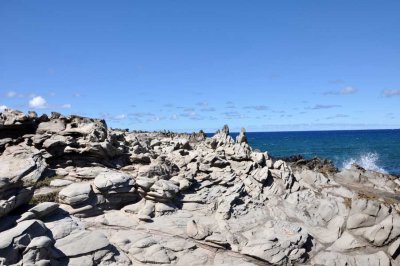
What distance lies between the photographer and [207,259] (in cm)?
1973

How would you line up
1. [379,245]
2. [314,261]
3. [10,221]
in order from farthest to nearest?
[379,245] < [314,261] < [10,221]

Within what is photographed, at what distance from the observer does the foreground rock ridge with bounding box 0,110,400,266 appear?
59.4 ft

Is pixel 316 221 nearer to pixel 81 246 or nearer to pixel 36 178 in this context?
pixel 81 246

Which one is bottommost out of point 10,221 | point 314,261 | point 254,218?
point 314,261

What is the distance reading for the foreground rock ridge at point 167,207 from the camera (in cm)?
1809

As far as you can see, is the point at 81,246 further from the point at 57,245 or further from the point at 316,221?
the point at 316,221

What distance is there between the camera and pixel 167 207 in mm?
23547

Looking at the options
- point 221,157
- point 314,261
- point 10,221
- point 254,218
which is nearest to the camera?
point 10,221

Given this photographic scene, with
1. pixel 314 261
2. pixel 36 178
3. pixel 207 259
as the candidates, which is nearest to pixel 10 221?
pixel 36 178

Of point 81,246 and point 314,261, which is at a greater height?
point 81,246

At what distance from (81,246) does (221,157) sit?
1727 centimetres

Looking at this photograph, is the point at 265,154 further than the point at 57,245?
Yes

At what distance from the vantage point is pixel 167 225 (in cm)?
2198

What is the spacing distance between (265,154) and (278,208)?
7.44 meters
